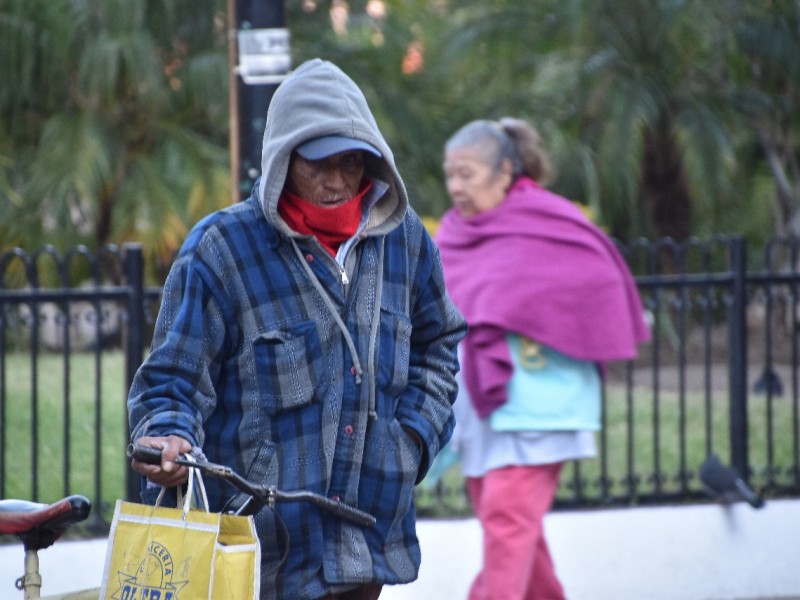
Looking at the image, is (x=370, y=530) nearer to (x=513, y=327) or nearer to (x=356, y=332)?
(x=356, y=332)

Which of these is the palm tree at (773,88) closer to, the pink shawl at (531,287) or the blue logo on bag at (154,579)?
the pink shawl at (531,287)

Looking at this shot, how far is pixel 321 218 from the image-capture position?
8.77 feet

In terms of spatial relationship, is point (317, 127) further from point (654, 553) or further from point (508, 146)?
point (654, 553)

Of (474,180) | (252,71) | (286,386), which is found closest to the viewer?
(286,386)

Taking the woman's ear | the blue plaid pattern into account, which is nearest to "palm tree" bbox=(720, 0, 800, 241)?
the woman's ear

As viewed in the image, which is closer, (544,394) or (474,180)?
(544,394)

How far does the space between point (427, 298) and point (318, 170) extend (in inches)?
15.7

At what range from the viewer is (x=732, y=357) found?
6.13m

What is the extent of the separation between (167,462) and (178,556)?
0.17 metres

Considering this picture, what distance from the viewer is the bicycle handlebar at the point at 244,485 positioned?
7.88 ft

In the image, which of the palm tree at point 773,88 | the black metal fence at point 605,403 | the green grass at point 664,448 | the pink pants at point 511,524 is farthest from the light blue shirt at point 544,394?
the palm tree at point 773,88

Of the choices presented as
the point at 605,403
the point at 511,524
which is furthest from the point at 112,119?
the point at 511,524

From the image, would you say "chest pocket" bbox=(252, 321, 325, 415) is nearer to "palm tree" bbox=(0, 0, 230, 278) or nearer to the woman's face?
the woman's face

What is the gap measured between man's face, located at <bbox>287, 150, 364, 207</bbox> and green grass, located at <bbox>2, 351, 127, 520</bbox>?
9.50 feet
